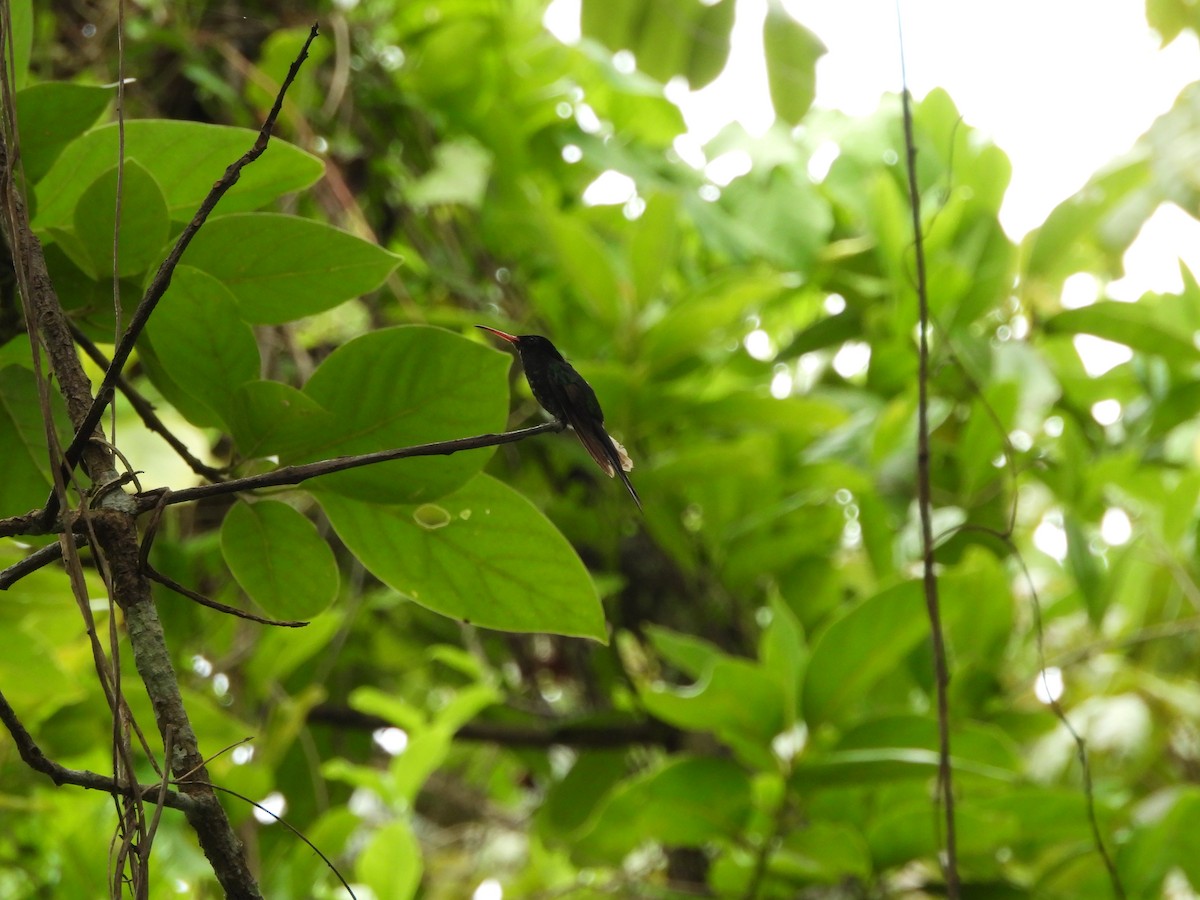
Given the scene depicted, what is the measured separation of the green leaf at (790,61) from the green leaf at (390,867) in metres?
1.03

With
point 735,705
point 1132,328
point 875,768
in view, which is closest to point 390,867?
point 735,705

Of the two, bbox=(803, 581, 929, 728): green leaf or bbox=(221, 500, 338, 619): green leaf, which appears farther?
bbox=(803, 581, 929, 728): green leaf

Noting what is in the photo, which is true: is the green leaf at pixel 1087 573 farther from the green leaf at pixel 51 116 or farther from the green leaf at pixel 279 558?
the green leaf at pixel 51 116

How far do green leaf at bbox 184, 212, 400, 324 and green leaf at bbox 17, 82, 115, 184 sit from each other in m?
0.12

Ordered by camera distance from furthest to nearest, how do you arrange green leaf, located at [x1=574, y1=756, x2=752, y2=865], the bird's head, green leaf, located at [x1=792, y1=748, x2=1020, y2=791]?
green leaf, located at [x1=574, y1=756, x2=752, y2=865]
green leaf, located at [x1=792, y1=748, x2=1020, y2=791]
the bird's head

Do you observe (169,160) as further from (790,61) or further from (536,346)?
(790,61)

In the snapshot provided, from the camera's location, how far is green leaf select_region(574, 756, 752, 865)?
52.3 inches

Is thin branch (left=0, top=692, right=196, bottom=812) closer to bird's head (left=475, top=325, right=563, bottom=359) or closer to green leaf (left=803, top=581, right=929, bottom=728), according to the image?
bird's head (left=475, top=325, right=563, bottom=359)

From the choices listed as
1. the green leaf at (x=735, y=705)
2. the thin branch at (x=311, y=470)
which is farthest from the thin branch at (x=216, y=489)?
the green leaf at (x=735, y=705)

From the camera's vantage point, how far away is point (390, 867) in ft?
4.49

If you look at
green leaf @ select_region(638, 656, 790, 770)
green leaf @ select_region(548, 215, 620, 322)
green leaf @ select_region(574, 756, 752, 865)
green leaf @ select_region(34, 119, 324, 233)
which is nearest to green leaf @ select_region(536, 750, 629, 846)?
green leaf @ select_region(574, 756, 752, 865)

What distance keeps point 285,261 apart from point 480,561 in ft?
0.82

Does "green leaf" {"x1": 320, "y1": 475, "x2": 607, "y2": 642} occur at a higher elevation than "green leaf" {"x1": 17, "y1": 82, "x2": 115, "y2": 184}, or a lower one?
lower

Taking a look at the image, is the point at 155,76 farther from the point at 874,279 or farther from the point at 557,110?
the point at 874,279
